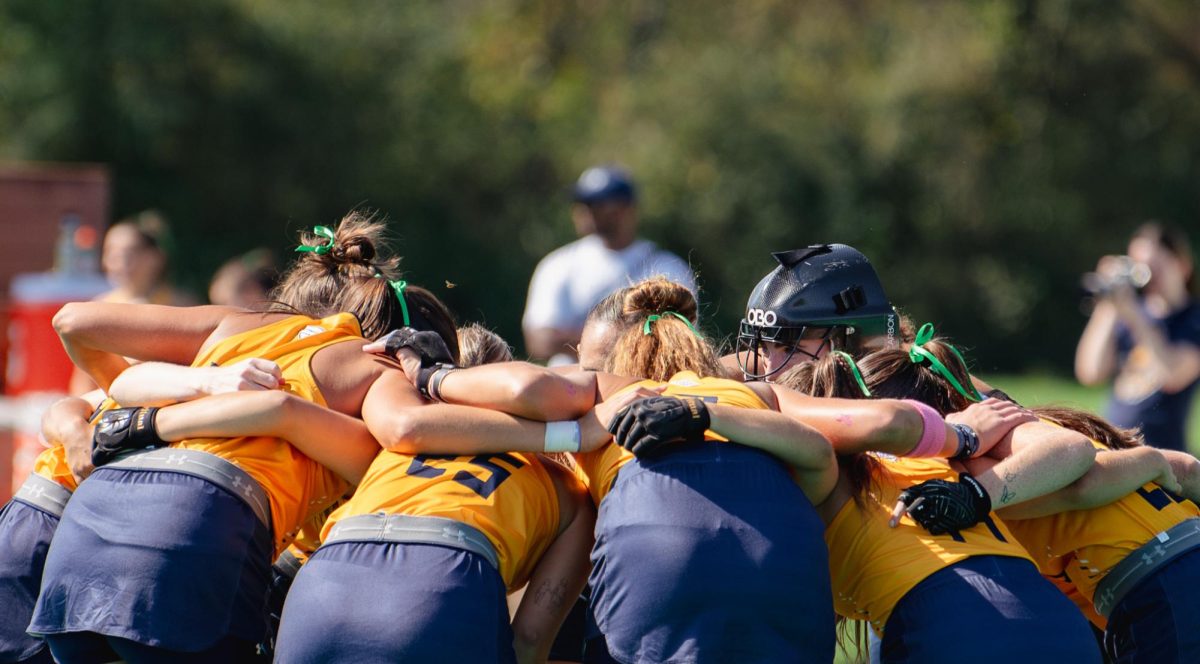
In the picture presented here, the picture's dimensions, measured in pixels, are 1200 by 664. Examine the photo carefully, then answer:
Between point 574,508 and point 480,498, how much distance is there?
394 millimetres

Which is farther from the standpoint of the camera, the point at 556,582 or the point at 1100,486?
the point at 1100,486

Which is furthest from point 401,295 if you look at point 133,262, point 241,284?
point 241,284

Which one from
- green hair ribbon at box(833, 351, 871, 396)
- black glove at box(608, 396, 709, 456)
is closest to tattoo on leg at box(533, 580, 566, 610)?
black glove at box(608, 396, 709, 456)

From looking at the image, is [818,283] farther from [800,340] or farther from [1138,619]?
[1138,619]

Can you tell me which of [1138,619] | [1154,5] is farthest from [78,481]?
[1154,5]

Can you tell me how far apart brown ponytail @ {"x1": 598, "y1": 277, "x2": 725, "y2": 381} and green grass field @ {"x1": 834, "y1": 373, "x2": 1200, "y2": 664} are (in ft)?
33.5

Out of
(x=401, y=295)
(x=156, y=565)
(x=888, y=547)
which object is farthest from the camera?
(x=401, y=295)

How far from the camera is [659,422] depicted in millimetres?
3625

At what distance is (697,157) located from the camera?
87.2 ft

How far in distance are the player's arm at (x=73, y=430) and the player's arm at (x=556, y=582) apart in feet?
4.64

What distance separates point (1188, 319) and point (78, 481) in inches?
288

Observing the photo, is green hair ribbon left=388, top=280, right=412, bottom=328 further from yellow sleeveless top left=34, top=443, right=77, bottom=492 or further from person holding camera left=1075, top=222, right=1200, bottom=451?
person holding camera left=1075, top=222, right=1200, bottom=451

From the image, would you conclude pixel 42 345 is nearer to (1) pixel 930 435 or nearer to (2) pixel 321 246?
(2) pixel 321 246

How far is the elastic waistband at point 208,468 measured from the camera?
12.9 ft
